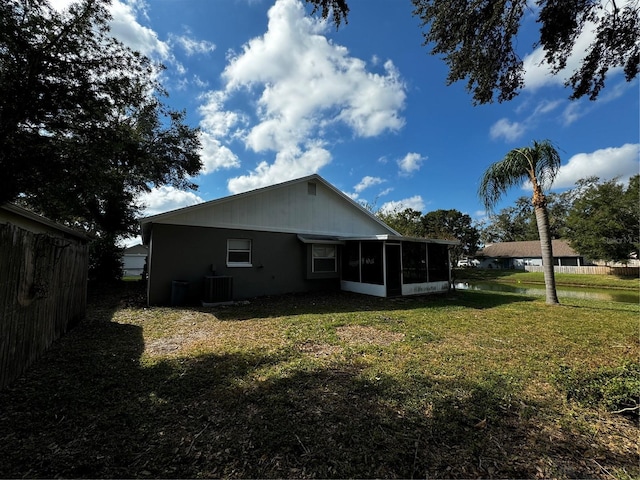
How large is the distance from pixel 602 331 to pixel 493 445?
6.07m

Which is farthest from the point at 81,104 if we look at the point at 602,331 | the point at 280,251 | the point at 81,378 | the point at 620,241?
the point at 620,241

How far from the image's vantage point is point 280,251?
12117 millimetres

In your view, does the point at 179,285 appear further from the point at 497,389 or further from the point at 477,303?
the point at 477,303

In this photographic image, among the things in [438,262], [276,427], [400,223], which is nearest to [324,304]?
[438,262]

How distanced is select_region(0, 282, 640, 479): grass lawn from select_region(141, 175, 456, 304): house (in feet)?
13.4

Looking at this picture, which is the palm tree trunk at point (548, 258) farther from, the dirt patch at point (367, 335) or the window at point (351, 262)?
the dirt patch at point (367, 335)

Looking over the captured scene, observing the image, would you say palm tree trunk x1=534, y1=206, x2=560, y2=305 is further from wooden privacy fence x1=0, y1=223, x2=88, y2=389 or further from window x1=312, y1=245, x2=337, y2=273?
wooden privacy fence x1=0, y1=223, x2=88, y2=389

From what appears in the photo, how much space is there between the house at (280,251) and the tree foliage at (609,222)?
985 inches

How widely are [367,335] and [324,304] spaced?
3.95 m

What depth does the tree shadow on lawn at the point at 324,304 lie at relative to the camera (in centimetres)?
857

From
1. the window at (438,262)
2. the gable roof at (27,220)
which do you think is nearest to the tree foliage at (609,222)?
the window at (438,262)

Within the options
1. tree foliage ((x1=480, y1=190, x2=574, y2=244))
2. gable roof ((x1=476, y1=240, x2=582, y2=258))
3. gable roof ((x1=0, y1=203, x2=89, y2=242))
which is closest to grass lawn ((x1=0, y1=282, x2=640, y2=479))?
gable roof ((x1=0, y1=203, x2=89, y2=242))

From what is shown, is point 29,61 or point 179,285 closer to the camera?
point 29,61

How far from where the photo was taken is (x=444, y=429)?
109 inches
